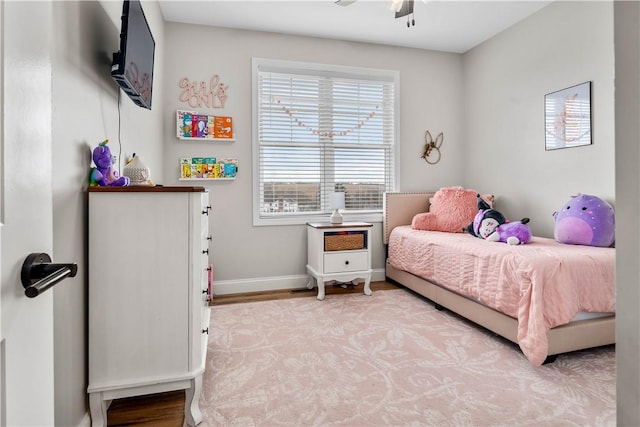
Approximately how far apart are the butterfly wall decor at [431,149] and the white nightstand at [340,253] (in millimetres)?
1300

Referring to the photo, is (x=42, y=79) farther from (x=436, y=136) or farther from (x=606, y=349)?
(x=436, y=136)

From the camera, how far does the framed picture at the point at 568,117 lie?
2.79 metres

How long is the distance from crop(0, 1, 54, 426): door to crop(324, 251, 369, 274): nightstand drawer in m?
2.77

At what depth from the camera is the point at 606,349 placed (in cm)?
218

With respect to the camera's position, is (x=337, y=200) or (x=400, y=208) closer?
(x=337, y=200)

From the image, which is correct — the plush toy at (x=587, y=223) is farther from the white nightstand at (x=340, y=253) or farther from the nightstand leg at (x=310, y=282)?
the nightstand leg at (x=310, y=282)

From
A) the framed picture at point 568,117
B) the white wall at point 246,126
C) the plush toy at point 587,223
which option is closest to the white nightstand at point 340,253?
the white wall at point 246,126

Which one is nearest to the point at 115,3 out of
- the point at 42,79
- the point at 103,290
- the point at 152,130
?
the point at 152,130

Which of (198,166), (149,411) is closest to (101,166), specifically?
(149,411)

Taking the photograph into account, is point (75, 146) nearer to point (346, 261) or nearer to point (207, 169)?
point (207, 169)

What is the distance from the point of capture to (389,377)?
1.87 m

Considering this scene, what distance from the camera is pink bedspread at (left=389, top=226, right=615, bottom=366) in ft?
6.33

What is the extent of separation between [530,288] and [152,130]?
2.88 metres

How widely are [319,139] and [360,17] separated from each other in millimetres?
1233
